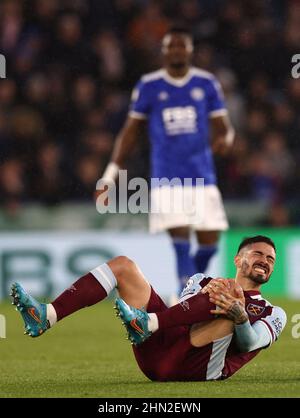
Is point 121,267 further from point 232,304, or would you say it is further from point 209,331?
point 232,304

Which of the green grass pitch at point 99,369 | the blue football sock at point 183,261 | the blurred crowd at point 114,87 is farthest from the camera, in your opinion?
the blurred crowd at point 114,87

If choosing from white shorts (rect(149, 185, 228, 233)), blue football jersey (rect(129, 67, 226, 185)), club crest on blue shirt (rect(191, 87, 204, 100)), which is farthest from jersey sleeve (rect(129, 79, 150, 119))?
white shorts (rect(149, 185, 228, 233))

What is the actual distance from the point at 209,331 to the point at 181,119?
13.8ft

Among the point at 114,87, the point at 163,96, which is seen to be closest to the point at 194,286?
the point at 163,96

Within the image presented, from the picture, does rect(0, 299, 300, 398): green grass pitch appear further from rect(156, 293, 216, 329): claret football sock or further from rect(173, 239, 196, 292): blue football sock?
rect(173, 239, 196, 292): blue football sock

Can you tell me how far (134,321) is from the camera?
5531 millimetres

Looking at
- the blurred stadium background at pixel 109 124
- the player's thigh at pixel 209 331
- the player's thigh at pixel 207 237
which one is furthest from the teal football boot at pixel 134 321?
the blurred stadium background at pixel 109 124

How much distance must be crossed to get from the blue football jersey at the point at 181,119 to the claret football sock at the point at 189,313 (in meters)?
Result: 4.03

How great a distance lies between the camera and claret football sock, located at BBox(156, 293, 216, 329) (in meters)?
5.65

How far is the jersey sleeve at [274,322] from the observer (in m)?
5.78

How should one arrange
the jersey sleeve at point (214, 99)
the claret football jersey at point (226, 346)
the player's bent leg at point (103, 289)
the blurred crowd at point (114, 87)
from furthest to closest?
the blurred crowd at point (114, 87)
the jersey sleeve at point (214, 99)
the player's bent leg at point (103, 289)
the claret football jersey at point (226, 346)

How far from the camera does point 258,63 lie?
537 inches

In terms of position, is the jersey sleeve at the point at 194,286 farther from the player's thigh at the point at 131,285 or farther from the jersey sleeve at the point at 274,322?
the jersey sleeve at the point at 274,322
